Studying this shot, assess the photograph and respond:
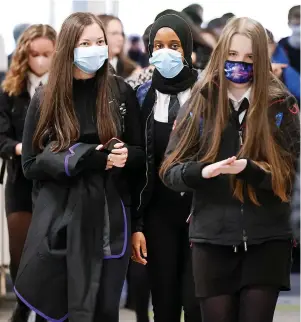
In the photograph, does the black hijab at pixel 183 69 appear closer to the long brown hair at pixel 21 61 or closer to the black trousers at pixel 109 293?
the black trousers at pixel 109 293

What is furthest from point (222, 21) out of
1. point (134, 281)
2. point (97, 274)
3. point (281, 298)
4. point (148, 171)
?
point (97, 274)

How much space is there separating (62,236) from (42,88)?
67 cm

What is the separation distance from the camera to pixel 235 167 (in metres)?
3.28

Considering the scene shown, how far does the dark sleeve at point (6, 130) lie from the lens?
491 centimetres

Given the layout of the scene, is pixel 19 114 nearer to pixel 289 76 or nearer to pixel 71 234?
pixel 71 234

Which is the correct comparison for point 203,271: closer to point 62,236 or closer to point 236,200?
point 236,200

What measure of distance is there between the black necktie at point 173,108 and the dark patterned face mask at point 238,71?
0.62 m

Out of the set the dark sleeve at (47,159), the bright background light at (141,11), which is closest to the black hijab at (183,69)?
the dark sleeve at (47,159)

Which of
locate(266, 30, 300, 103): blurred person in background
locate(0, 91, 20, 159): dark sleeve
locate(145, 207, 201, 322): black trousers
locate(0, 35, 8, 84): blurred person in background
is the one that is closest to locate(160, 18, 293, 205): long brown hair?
locate(145, 207, 201, 322): black trousers

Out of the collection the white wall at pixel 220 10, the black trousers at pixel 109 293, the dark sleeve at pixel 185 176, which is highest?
the white wall at pixel 220 10

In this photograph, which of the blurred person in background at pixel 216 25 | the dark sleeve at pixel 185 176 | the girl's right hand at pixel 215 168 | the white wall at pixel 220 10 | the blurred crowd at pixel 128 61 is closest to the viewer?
the girl's right hand at pixel 215 168

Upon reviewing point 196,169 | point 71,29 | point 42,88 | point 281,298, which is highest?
point 71,29

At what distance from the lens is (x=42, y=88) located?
155 inches

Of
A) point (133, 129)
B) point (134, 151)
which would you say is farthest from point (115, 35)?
point (134, 151)
